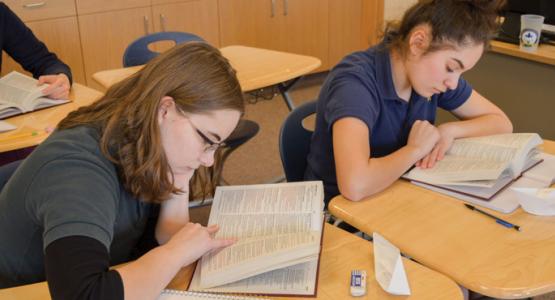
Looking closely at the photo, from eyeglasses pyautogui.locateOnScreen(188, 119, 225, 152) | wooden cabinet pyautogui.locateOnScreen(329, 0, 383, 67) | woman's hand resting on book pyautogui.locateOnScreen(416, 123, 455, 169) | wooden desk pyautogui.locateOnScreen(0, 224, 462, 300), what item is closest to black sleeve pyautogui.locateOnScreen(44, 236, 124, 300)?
wooden desk pyautogui.locateOnScreen(0, 224, 462, 300)

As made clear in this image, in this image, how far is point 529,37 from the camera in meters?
2.44

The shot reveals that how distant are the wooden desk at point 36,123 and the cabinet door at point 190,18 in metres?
1.80

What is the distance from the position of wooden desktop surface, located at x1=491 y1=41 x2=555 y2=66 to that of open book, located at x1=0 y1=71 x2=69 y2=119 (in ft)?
6.04

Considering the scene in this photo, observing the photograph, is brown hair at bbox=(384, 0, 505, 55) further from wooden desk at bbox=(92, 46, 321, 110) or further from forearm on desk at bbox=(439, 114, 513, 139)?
wooden desk at bbox=(92, 46, 321, 110)

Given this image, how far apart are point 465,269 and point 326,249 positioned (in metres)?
0.27

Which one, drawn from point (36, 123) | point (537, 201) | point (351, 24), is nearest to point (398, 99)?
point (537, 201)

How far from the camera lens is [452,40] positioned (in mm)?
1456

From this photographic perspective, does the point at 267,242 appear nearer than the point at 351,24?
Yes

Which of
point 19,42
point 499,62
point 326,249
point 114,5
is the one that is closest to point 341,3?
point 114,5

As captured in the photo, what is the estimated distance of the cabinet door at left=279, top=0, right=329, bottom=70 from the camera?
4.46 m

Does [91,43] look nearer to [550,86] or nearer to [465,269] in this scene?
[550,86]

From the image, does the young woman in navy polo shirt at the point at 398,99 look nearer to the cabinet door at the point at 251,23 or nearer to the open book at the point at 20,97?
the open book at the point at 20,97

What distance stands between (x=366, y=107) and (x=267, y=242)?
0.55m

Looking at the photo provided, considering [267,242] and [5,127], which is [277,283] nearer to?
[267,242]
